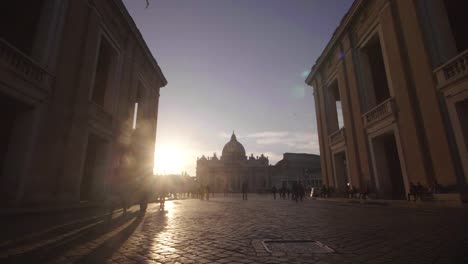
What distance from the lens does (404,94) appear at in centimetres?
1134

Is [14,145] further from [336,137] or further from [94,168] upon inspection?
[336,137]

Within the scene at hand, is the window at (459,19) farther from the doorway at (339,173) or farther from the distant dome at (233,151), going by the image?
the distant dome at (233,151)

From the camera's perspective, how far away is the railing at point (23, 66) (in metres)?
6.67

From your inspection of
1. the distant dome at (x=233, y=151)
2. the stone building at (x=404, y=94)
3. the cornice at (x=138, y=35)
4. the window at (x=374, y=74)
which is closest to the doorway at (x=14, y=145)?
the cornice at (x=138, y=35)

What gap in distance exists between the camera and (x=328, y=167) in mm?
20516

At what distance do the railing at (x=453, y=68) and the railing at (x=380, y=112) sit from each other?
2694 mm

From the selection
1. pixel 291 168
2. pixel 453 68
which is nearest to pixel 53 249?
pixel 453 68

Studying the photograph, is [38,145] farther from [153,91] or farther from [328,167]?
[328,167]

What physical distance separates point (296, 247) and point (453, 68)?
10435 millimetres

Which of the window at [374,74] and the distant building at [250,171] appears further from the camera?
the distant building at [250,171]

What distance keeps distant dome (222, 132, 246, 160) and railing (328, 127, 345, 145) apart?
77.0 meters

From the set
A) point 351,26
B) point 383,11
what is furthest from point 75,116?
point 351,26

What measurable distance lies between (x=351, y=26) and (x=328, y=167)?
1121 centimetres

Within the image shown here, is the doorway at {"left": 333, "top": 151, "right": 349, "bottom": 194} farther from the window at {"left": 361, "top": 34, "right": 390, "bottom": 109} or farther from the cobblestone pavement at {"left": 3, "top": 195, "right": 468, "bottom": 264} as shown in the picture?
the cobblestone pavement at {"left": 3, "top": 195, "right": 468, "bottom": 264}
